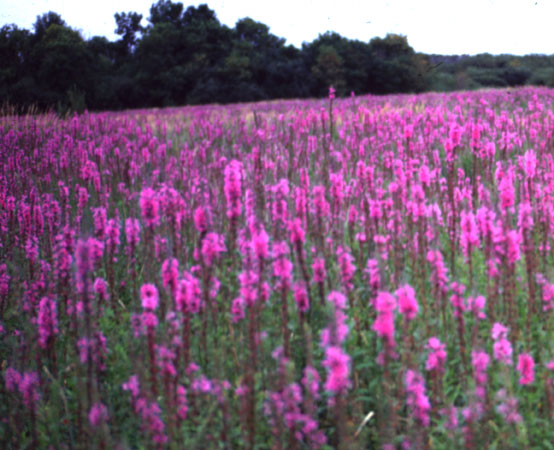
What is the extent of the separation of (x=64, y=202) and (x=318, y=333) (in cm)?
327

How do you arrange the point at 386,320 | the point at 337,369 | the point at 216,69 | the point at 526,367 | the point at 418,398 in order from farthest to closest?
the point at 216,69, the point at 526,367, the point at 418,398, the point at 386,320, the point at 337,369

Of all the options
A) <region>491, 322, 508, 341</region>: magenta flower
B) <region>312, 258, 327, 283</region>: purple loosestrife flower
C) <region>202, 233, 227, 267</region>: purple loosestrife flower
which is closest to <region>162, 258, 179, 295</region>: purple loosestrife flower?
<region>202, 233, 227, 267</region>: purple loosestrife flower

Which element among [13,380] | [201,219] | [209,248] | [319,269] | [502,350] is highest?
[201,219]

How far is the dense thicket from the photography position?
3253 centimetres

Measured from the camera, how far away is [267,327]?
2785 millimetres

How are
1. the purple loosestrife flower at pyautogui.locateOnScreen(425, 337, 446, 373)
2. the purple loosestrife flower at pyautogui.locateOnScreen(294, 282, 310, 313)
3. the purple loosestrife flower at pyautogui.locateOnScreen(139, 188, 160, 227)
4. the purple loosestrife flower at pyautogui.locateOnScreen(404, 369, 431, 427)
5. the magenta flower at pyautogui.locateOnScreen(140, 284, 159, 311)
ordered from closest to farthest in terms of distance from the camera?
1. the purple loosestrife flower at pyautogui.locateOnScreen(404, 369, 431, 427)
2. the magenta flower at pyautogui.locateOnScreen(140, 284, 159, 311)
3. the purple loosestrife flower at pyautogui.locateOnScreen(294, 282, 310, 313)
4. the purple loosestrife flower at pyautogui.locateOnScreen(425, 337, 446, 373)
5. the purple loosestrife flower at pyautogui.locateOnScreen(139, 188, 160, 227)

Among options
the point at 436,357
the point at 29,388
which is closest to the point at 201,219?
the point at 29,388

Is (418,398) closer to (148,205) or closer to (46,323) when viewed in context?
(148,205)

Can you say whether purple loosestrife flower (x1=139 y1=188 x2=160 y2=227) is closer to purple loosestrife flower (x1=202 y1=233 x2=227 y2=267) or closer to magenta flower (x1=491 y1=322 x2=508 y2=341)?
purple loosestrife flower (x1=202 y1=233 x2=227 y2=267)

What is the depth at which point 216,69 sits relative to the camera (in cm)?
3597

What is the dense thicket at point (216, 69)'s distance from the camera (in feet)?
107

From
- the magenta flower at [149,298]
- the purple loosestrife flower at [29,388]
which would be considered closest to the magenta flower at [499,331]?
the magenta flower at [149,298]

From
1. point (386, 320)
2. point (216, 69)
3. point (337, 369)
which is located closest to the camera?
point (337, 369)

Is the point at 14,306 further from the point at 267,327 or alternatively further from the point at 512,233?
the point at 512,233
